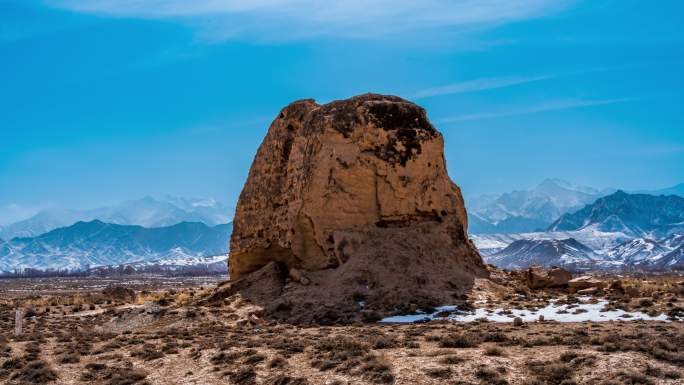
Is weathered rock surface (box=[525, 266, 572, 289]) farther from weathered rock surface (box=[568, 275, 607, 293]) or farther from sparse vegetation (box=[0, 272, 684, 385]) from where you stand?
sparse vegetation (box=[0, 272, 684, 385])

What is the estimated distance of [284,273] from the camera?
28000 millimetres

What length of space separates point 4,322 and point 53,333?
7441 millimetres

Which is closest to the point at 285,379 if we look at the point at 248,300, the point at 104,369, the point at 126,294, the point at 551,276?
the point at 104,369

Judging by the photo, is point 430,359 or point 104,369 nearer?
point 430,359

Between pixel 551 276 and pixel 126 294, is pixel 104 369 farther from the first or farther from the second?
pixel 126 294

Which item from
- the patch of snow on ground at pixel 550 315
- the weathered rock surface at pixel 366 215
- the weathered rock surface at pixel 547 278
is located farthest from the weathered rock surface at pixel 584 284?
the patch of snow on ground at pixel 550 315

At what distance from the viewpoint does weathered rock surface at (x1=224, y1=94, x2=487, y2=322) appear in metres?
24.2

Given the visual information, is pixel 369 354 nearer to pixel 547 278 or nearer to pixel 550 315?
pixel 550 315

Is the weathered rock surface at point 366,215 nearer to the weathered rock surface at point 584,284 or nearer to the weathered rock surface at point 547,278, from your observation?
the weathered rock surface at point 547,278

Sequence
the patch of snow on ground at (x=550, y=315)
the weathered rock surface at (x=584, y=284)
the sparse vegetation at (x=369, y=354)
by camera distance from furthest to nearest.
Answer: the weathered rock surface at (x=584, y=284)
the patch of snow on ground at (x=550, y=315)
the sparse vegetation at (x=369, y=354)

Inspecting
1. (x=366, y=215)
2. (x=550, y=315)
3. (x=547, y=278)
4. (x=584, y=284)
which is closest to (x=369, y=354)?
(x=550, y=315)

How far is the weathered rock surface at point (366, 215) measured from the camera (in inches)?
954

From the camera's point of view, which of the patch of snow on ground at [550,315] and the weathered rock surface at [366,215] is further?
the weathered rock surface at [366,215]

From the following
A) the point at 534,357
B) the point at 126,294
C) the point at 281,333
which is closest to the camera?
the point at 534,357
